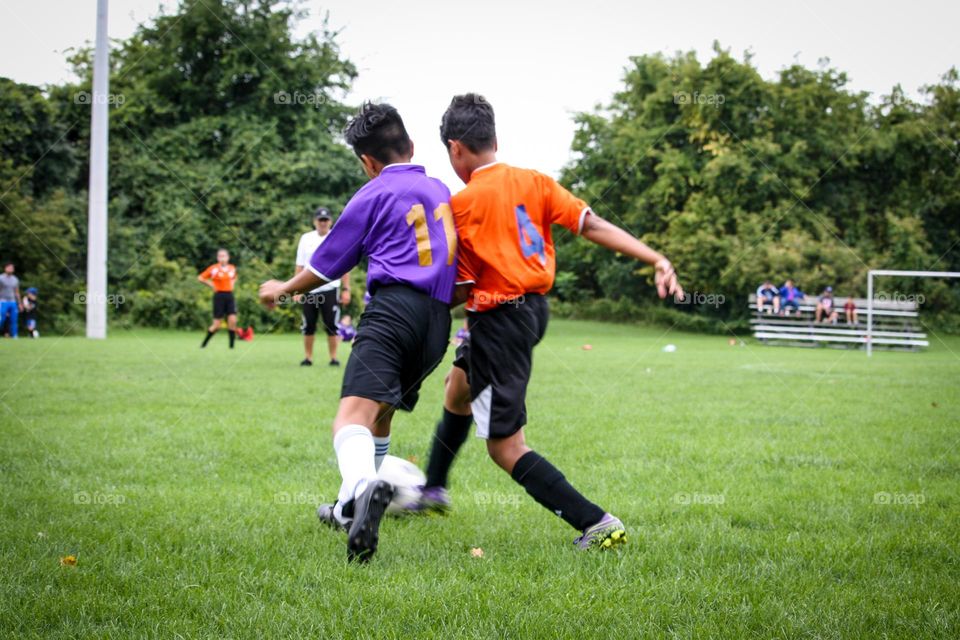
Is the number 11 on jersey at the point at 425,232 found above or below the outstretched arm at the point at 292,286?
above

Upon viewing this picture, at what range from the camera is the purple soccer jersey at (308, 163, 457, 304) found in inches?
142

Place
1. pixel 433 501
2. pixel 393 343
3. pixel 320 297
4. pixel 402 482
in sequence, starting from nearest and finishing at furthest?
pixel 393 343 < pixel 402 482 < pixel 433 501 < pixel 320 297

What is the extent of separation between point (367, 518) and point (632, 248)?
147cm

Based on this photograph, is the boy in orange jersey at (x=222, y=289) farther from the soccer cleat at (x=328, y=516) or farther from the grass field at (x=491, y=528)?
the soccer cleat at (x=328, y=516)

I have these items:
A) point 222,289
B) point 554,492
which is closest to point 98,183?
point 222,289

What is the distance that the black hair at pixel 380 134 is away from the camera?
148 inches

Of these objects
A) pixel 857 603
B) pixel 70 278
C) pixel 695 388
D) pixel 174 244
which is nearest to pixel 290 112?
pixel 174 244

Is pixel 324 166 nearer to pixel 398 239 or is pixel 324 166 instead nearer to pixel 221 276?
pixel 221 276

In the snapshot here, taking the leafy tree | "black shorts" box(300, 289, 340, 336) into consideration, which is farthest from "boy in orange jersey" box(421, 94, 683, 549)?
the leafy tree

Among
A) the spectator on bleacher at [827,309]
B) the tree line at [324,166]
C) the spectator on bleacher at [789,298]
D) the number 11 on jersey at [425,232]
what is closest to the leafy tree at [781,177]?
the tree line at [324,166]

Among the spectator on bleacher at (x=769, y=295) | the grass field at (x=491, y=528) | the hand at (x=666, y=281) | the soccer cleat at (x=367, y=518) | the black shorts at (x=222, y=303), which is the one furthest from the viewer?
the spectator on bleacher at (x=769, y=295)

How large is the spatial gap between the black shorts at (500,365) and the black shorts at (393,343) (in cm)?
16

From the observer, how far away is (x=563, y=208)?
3746 millimetres

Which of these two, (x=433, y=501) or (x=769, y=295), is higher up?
(x=769, y=295)
